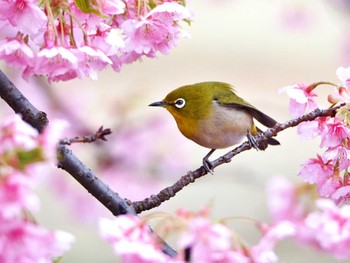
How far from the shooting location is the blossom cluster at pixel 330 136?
1.39 meters

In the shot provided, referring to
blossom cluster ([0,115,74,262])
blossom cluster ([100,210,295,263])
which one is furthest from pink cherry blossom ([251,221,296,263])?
blossom cluster ([0,115,74,262])

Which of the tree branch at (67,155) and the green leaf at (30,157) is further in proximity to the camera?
the tree branch at (67,155)

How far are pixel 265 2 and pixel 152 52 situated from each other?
27.8ft

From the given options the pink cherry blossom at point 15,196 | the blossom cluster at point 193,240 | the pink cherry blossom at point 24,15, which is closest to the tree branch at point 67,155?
the pink cherry blossom at point 24,15

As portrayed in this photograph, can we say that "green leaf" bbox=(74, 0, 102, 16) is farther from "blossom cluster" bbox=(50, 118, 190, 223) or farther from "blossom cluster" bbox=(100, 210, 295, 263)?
"blossom cluster" bbox=(50, 118, 190, 223)

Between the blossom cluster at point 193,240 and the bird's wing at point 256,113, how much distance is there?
3.25 ft

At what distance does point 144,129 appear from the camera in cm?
364

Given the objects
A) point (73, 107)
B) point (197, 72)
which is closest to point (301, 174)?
point (73, 107)

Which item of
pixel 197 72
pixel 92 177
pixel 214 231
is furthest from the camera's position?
pixel 197 72

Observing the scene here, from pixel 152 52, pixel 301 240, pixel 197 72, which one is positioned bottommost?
pixel 152 52

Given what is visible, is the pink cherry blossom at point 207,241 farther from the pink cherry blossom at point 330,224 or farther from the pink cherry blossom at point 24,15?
the pink cherry blossom at point 24,15

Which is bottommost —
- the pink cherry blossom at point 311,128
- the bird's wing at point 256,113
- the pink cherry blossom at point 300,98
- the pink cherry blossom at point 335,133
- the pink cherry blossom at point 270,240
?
the pink cherry blossom at point 270,240

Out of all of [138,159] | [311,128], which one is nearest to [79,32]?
[311,128]

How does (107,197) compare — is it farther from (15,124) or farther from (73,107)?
(73,107)
